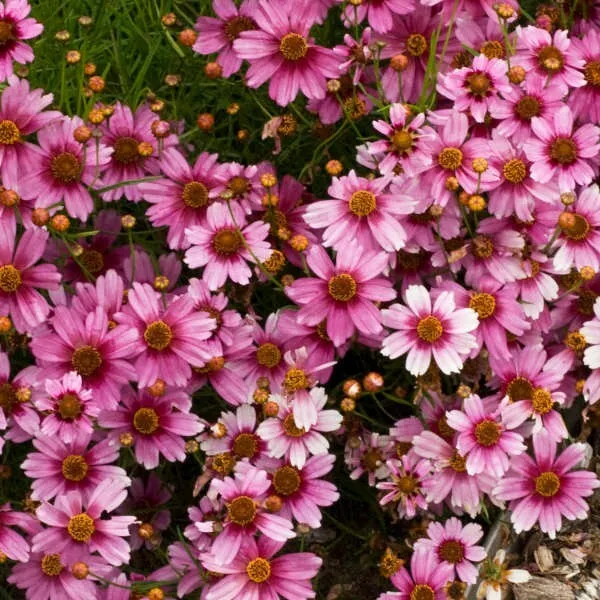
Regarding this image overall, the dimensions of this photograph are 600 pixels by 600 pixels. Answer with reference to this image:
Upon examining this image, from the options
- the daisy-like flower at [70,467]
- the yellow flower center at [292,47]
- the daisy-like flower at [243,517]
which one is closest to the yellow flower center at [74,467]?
the daisy-like flower at [70,467]

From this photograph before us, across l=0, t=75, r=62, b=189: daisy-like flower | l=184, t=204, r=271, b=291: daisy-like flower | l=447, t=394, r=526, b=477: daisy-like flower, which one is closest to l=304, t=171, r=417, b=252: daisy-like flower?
l=184, t=204, r=271, b=291: daisy-like flower

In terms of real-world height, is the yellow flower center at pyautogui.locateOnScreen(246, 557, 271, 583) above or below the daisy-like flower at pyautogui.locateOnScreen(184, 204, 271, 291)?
below

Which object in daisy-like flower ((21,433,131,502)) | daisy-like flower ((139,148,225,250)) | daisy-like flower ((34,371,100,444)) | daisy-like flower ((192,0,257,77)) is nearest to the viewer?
daisy-like flower ((34,371,100,444))

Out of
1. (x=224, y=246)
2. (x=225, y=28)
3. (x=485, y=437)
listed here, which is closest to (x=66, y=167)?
(x=224, y=246)

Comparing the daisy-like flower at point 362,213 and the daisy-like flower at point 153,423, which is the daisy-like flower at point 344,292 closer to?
the daisy-like flower at point 362,213

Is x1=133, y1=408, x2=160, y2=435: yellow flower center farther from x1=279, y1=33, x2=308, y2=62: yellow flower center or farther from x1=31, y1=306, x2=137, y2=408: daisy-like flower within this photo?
x1=279, y1=33, x2=308, y2=62: yellow flower center

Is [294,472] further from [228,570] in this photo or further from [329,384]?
[329,384]
